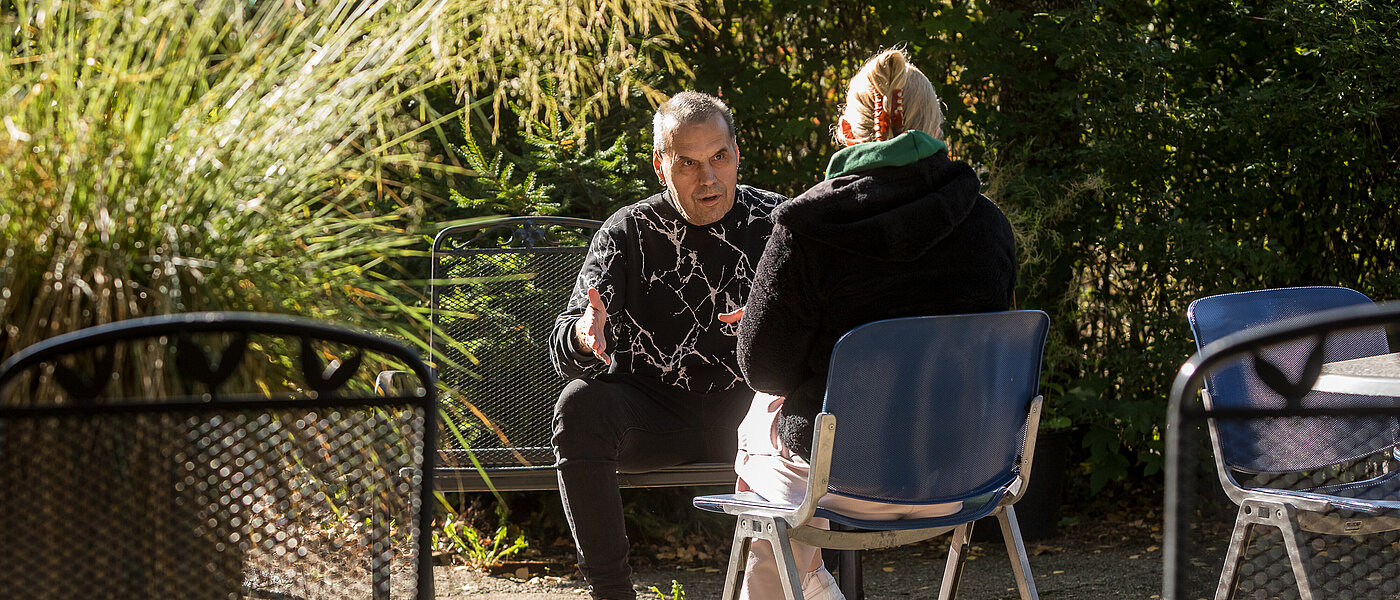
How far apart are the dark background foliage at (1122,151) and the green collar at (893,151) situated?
1.84m

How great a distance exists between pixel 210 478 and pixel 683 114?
171 cm

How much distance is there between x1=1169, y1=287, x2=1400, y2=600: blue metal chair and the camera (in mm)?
1076

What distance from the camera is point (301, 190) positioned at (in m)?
1.53

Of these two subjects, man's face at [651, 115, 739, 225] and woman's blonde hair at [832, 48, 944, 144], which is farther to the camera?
man's face at [651, 115, 739, 225]

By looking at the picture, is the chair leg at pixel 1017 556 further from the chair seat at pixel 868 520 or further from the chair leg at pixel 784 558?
the chair leg at pixel 784 558

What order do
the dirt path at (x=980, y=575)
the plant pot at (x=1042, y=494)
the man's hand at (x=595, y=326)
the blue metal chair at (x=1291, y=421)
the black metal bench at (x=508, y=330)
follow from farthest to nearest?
the plant pot at (x=1042, y=494), the dirt path at (x=980, y=575), the black metal bench at (x=508, y=330), the man's hand at (x=595, y=326), the blue metal chair at (x=1291, y=421)

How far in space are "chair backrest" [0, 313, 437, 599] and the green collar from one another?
100 centimetres

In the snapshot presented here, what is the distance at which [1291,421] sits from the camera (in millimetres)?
1137

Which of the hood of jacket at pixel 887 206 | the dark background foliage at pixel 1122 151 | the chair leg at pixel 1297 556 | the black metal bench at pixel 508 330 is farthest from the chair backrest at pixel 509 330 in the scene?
the chair leg at pixel 1297 556

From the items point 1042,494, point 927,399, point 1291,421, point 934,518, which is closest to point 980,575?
point 1042,494

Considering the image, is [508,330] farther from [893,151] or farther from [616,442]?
[893,151]

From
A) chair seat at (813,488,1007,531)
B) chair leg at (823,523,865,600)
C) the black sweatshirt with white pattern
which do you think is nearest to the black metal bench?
the black sweatshirt with white pattern

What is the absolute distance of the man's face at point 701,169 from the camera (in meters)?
2.69

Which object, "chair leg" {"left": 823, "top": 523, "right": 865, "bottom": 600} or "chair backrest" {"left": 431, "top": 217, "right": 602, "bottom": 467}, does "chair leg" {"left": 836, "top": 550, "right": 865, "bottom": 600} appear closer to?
"chair leg" {"left": 823, "top": 523, "right": 865, "bottom": 600}
